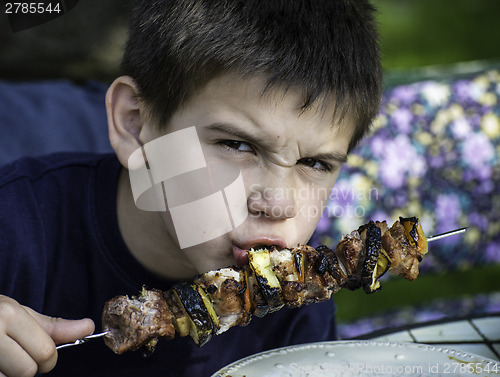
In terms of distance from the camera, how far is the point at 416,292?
3436mm

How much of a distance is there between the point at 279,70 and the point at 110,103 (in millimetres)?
574

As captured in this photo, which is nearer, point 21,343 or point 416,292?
point 21,343

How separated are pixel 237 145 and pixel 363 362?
0.61 meters

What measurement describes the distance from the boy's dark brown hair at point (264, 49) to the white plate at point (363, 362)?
23.8 inches

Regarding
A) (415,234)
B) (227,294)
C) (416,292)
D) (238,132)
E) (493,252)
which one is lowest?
(416,292)

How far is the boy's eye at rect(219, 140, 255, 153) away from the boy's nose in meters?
0.11

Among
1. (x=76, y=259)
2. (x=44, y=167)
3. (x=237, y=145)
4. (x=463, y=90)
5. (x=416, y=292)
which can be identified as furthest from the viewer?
(x=416, y=292)

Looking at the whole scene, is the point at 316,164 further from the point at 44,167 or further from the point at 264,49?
the point at 44,167

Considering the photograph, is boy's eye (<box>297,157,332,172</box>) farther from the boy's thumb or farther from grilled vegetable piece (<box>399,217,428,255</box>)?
→ the boy's thumb

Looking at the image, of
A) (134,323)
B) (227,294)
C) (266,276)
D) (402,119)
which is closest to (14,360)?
(134,323)

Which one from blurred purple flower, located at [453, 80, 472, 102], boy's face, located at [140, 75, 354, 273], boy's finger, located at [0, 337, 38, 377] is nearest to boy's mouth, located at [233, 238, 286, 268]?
boy's face, located at [140, 75, 354, 273]

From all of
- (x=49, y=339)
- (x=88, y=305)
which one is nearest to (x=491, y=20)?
(x=88, y=305)

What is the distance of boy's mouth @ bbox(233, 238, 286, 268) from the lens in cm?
150

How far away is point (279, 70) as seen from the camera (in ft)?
4.94
